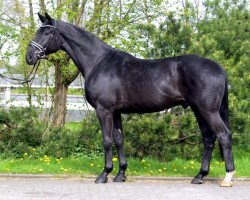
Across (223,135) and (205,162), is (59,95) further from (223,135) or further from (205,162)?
(223,135)

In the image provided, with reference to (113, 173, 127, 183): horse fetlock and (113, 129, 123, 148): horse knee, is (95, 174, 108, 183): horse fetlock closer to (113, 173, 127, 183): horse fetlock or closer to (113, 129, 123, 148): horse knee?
(113, 173, 127, 183): horse fetlock

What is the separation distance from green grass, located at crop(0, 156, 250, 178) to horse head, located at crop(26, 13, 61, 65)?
2.09 m

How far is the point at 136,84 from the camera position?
8.55 m

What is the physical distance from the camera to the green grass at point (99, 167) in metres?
9.31

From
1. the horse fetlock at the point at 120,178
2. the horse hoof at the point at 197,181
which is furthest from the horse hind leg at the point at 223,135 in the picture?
the horse fetlock at the point at 120,178

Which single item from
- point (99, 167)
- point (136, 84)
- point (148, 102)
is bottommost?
point (99, 167)

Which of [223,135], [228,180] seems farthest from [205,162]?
[223,135]

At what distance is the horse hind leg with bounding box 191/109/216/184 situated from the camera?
867 centimetres

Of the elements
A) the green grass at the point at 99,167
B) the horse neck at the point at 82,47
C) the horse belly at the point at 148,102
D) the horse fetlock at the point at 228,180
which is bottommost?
the green grass at the point at 99,167

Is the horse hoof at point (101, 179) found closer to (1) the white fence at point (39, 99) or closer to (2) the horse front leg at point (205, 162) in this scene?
(2) the horse front leg at point (205, 162)

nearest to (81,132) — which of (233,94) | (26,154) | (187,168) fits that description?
(26,154)

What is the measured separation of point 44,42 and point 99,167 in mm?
2706

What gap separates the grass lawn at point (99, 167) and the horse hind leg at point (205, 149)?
0.55m

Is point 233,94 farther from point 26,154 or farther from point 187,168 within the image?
point 26,154
